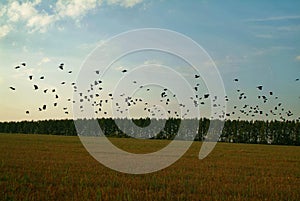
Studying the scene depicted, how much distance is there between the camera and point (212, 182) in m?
15.0

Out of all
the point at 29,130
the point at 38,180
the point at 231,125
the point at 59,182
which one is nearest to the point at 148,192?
the point at 59,182

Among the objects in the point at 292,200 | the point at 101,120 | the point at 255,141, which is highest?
the point at 101,120

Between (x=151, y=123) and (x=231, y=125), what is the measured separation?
2437 cm

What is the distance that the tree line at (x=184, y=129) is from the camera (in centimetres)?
10619

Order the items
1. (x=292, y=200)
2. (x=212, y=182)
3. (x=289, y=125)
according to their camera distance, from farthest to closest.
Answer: (x=289, y=125), (x=212, y=182), (x=292, y=200)

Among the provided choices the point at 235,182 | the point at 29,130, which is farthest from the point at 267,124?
the point at 235,182

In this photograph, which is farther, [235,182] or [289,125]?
[289,125]

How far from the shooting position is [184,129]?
389 ft

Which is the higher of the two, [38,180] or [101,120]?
[101,120]

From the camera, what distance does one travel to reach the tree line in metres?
106

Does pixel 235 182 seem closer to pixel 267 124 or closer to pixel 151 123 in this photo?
pixel 267 124

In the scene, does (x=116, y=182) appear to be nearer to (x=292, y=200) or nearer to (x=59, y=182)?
(x=59, y=182)

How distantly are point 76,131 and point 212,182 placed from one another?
363ft

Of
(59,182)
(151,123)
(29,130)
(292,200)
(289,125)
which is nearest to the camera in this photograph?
(292,200)
